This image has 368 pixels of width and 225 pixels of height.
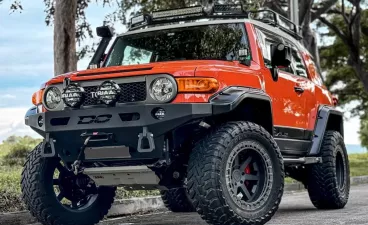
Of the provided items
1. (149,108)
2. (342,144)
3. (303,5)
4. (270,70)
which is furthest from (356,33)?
(149,108)

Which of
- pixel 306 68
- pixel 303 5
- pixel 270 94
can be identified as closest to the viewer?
pixel 270 94

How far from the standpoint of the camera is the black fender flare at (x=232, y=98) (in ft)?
19.3

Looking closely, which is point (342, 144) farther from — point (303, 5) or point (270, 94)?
point (303, 5)

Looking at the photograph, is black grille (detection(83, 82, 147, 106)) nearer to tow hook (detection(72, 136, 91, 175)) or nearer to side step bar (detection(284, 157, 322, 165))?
tow hook (detection(72, 136, 91, 175))

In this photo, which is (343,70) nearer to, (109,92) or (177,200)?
(177,200)

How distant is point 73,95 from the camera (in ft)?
20.7

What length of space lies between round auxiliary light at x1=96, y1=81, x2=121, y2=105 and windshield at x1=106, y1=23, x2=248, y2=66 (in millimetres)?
1311

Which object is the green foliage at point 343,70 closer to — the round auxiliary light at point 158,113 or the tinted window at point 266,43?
the tinted window at point 266,43

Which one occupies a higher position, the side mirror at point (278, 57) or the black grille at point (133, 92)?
the side mirror at point (278, 57)

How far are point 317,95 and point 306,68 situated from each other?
0.43 meters

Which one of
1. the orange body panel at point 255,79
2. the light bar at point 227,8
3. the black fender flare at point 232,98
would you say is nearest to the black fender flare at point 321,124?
the orange body panel at point 255,79

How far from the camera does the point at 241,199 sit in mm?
6211

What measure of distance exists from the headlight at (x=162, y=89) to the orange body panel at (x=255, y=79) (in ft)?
0.22

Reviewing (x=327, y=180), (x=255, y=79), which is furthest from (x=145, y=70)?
(x=327, y=180)
